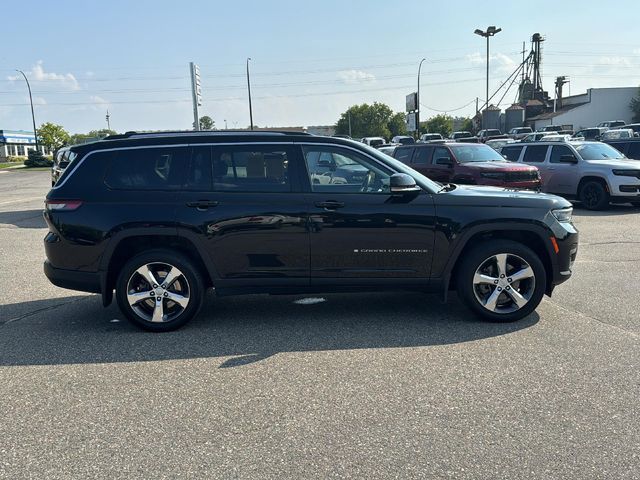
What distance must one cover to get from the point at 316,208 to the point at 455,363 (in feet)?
6.05

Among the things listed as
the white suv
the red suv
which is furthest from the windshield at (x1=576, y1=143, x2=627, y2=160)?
the red suv

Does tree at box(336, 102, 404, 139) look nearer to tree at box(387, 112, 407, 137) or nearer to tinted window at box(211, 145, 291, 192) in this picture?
tree at box(387, 112, 407, 137)

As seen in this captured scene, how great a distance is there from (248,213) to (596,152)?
1265cm

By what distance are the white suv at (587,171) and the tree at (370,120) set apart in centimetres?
11268

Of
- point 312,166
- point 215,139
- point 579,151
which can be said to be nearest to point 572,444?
point 312,166

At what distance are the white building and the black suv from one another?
65.4 meters

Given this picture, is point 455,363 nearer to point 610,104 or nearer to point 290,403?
point 290,403

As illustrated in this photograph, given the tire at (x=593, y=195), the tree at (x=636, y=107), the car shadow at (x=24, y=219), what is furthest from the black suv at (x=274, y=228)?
the tree at (x=636, y=107)

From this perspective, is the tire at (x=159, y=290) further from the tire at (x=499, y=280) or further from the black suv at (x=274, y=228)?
the tire at (x=499, y=280)

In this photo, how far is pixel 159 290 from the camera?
5.13 meters

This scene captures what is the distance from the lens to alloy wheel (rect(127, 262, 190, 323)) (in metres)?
5.12

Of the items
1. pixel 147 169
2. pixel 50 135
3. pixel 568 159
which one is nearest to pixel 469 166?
pixel 568 159

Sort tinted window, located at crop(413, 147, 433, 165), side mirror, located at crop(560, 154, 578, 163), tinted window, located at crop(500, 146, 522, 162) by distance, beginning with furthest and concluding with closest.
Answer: tinted window, located at crop(500, 146, 522, 162)
tinted window, located at crop(413, 147, 433, 165)
side mirror, located at crop(560, 154, 578, 163)

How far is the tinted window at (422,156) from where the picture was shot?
46.5 feet
